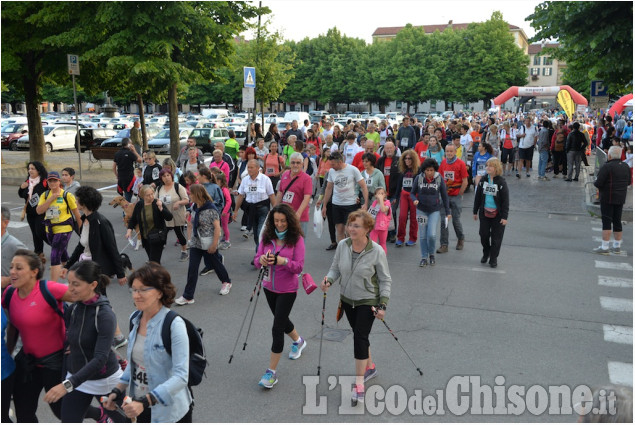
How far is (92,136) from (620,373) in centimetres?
3055

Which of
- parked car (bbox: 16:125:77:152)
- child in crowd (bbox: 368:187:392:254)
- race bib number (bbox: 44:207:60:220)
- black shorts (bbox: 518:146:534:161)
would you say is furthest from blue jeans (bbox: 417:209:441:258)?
parked car (bbox: 16:125:77:152)

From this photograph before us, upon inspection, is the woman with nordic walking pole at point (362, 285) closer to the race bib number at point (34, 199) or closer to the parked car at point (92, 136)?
the race bib number at point (34, 199)

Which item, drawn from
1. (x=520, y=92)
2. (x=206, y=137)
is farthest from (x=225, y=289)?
(x=520, y=92)

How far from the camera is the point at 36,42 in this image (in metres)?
19.4

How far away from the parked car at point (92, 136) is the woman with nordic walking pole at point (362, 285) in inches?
1122

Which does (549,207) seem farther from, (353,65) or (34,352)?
(353,65)

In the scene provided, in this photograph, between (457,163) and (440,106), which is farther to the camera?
(440,106)

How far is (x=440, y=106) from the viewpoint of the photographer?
113 m

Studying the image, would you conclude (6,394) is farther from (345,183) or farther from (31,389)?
(345,183)

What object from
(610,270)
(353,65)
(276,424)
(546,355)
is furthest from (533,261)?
(353,65)

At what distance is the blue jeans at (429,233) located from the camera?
9693 mm

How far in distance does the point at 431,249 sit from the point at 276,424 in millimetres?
5467

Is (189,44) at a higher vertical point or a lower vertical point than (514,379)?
higher

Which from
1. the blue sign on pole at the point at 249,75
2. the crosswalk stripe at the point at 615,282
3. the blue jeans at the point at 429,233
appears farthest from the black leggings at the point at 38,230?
the blue sign on pole at the point at 249,75
